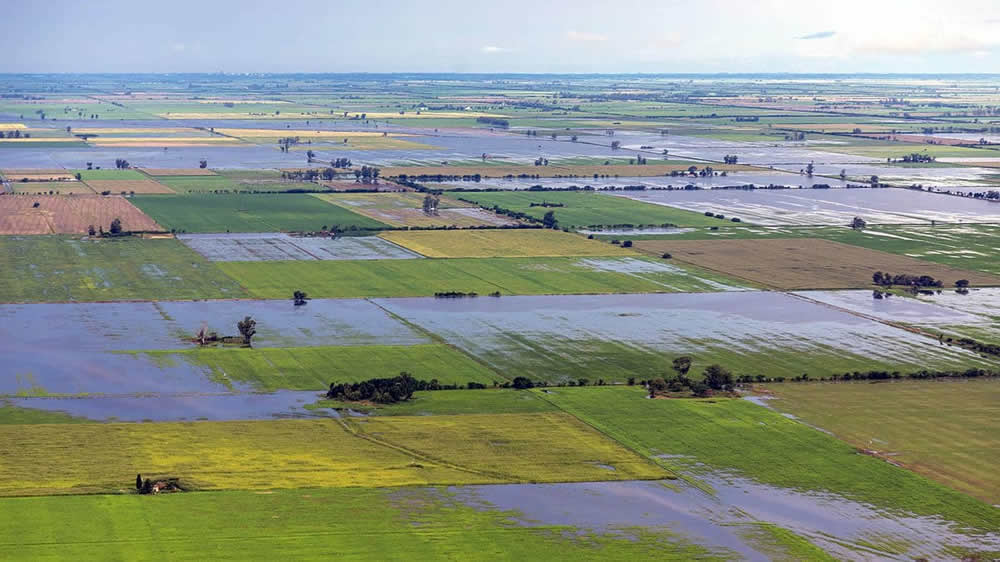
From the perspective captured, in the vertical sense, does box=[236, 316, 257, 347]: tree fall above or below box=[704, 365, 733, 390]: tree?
below

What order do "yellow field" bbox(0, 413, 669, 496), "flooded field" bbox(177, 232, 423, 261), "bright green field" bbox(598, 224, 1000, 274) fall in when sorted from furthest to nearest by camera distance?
"bright green field" bbox(598, 224, 1000, 274), "flooded field" bbox(177, 232, 423, 261), "yellow field" bbox(0, 413, 669, 496)

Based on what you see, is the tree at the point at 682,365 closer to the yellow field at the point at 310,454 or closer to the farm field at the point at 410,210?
the yellow field at the point at 310,454

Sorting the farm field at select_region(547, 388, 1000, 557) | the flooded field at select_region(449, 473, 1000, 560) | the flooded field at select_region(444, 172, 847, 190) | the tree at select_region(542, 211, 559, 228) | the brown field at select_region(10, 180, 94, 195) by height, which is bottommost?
the brown field at select_region(10, 180, 94, 195)

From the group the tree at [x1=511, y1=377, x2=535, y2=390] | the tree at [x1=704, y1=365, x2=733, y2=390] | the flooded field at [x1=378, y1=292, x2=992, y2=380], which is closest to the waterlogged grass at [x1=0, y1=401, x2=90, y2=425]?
the tree at [x1=511, y1=377, x2=535, y2=390]

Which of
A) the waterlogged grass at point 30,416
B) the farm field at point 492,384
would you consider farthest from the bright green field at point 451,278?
the waterlogged grass at point 30,416

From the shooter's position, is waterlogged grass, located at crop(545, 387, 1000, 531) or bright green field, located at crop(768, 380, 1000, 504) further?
bright green field, located at crop(768, 380, 1000, 504)

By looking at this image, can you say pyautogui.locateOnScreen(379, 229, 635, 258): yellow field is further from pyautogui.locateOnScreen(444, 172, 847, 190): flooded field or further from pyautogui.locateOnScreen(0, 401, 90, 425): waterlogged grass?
pyautogui.locateOnScreen(0, 401, 90, 425): waterlogged grass

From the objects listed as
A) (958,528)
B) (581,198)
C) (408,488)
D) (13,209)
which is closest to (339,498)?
(408,488)

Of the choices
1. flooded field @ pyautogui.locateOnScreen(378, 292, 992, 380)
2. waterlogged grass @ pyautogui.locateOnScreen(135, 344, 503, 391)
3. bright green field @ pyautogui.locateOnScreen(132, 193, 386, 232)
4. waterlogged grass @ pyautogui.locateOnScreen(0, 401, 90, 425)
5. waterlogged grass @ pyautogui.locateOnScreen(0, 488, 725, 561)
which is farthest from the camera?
bright green field @ pyautogui.locateOnScreen(132, 193, 386, 232)
